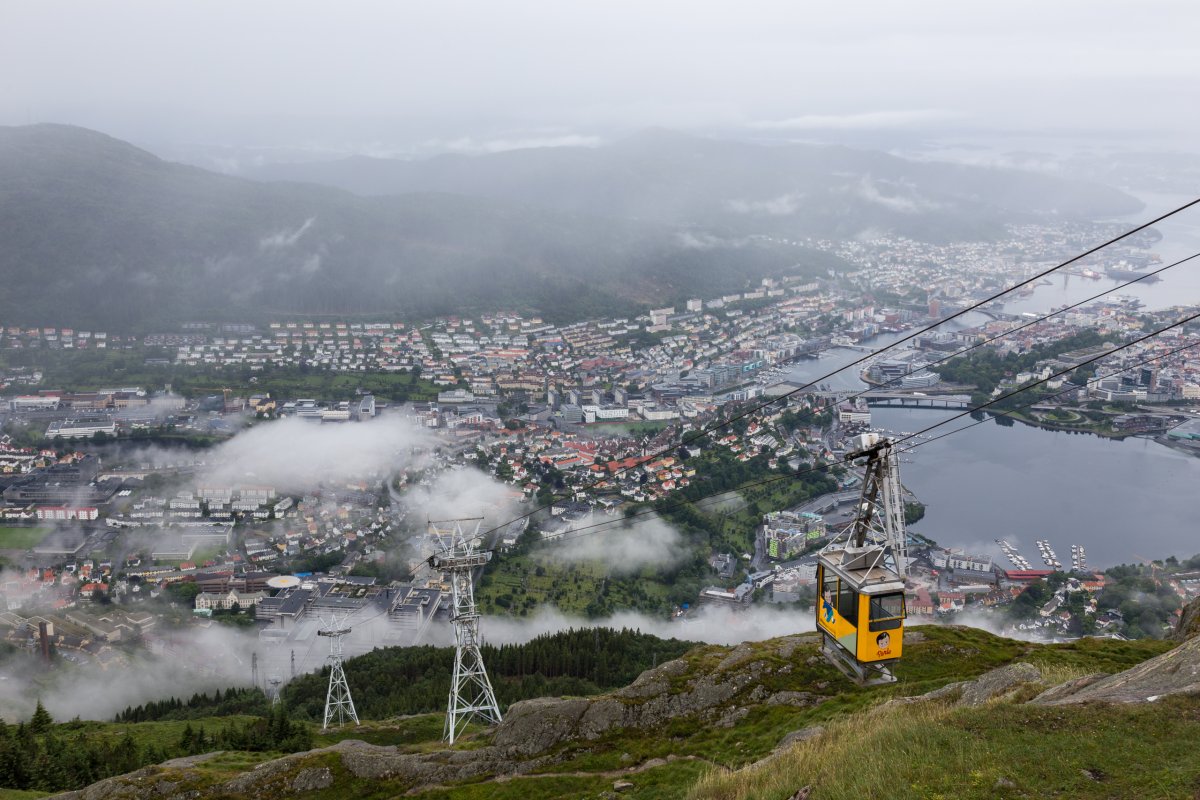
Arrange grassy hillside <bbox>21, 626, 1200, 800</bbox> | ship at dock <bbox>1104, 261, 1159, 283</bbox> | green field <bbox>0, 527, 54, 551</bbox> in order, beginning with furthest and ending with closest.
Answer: ship at dock <bbox>1104, 261, 1159, 283</bbox> → green field <bbox>0, 527, 54, 551</bbox> → grassy hillside <bbox>21, 626, 1200, 800</bbox>

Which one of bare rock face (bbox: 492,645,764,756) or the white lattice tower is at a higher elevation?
bare rock face (bbox: 492,645,764,756)

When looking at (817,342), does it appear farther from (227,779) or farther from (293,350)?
(227,779)

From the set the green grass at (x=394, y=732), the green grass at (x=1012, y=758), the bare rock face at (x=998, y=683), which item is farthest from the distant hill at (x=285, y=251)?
the green grass at (x=1012, y=758)

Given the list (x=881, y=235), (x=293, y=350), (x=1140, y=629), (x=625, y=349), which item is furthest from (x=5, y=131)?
(x=1140, y=629)

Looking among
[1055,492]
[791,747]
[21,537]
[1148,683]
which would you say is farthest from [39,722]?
[1055,492]

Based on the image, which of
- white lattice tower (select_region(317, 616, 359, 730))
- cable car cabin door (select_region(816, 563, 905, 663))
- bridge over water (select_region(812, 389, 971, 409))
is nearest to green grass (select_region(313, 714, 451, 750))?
white lattice tower (select_region(317, 616, 359, 730))

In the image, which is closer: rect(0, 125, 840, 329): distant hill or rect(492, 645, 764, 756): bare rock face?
rect(492, 645, 764, 756): bare rock face

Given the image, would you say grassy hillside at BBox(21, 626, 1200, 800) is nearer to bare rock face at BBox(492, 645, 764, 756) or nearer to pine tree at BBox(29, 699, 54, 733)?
bare rock face at BBox(492, 645, 764, 756)

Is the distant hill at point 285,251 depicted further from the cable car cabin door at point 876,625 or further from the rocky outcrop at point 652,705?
the cable car cabin door at point 876,625

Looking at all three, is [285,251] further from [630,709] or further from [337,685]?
[630,709]
